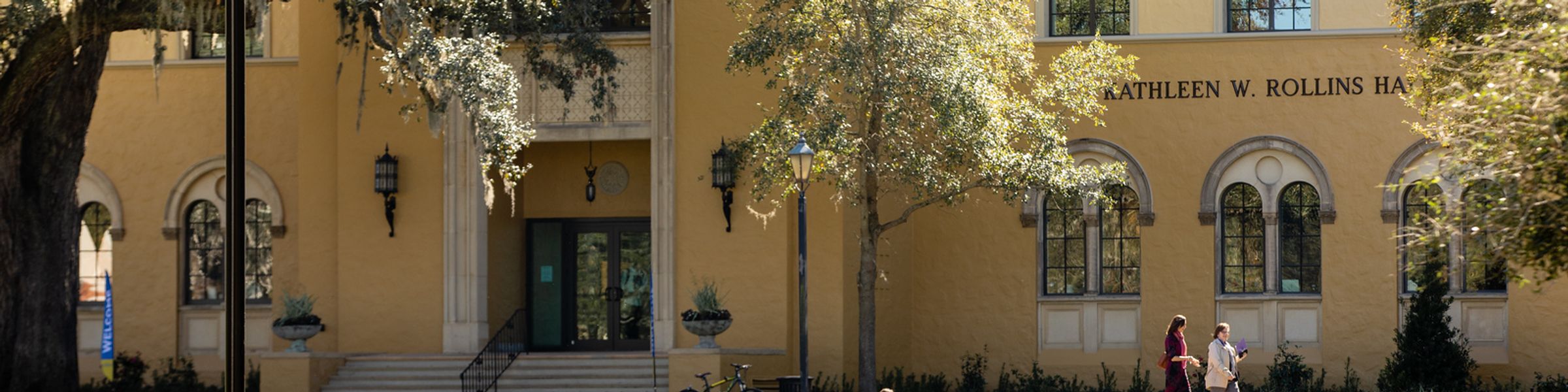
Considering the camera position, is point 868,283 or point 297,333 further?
point 297,333

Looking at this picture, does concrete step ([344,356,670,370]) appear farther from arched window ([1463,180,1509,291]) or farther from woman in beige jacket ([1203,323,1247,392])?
arched window ([1463,180,1509,291])

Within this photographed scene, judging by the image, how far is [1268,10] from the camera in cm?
2244

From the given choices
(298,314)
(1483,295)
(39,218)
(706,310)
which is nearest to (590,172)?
(706,310)

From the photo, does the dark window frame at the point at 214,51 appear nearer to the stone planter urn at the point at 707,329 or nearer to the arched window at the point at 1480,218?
the stone planter urn at the point at 707,329

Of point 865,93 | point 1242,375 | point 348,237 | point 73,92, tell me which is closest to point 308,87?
point 348,237

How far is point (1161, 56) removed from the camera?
73.6 feet

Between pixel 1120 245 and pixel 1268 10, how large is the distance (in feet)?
11.4

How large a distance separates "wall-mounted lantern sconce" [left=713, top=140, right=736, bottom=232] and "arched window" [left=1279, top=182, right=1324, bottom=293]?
22.9 ft

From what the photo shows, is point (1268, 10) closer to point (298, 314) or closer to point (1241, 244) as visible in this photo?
point (1241, 244)

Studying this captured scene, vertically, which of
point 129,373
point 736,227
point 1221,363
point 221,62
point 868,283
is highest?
point 221,62

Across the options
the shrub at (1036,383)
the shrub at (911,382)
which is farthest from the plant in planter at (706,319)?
the shrub at (1036,383)

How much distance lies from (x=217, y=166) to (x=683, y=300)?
6.88 meters

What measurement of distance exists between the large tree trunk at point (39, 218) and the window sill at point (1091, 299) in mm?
11578

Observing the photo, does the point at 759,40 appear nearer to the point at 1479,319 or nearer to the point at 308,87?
the point at 308,87
